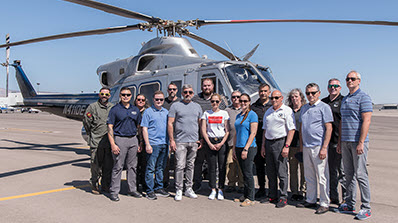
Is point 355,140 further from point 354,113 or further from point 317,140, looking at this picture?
point 317,140

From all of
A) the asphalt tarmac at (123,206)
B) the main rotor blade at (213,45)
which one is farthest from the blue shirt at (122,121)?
the main rotor blade at (213,45)

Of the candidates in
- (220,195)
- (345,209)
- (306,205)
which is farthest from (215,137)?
(345,209)

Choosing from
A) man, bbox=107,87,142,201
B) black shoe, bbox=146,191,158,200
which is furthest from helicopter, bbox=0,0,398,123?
black shoe, bbox=146,191,158,200

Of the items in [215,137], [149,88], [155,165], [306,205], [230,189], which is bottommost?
[230,189]

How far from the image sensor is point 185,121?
16.9 ft

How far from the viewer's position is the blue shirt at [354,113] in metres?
4.23

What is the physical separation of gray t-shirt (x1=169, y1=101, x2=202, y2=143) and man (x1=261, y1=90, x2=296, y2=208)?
1174 mm

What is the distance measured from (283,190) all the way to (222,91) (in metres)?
2.77

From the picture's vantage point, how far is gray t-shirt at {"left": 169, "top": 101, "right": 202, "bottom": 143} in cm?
516

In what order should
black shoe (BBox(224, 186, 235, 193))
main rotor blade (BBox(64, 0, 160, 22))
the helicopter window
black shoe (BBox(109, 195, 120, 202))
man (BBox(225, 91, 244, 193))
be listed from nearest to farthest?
black shoe (BBox(109, 195, 120, 202)) → man (BBox(225, 91, 244, 193)) → black shoe (BBox(224, 186, 235, 193)) → main rotor blade (BBox(64, 0, 160, 22)) → the helicopter window

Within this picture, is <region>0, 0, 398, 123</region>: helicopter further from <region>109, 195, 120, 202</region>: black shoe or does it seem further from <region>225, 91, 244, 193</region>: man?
<region>109, 195, 120, 202</region>: black shoe

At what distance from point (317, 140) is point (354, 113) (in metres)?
0.62

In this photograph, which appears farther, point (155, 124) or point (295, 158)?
point (155, 124)

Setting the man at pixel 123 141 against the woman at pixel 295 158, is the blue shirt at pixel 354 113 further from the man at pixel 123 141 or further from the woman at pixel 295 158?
the man at pixel 123 141
